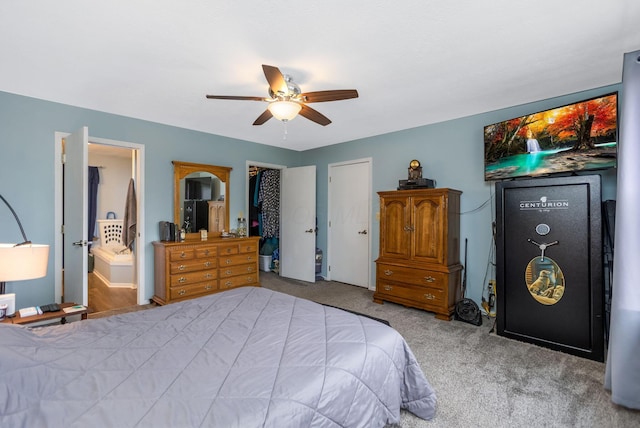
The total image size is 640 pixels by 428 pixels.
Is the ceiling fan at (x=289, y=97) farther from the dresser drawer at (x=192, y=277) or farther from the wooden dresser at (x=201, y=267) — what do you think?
the dresser drawer at (x=192, y=277)

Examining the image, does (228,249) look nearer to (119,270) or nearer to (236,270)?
(236,270)

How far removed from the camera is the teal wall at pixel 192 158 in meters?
2.97

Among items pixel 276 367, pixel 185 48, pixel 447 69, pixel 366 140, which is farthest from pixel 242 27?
pixel 366 140

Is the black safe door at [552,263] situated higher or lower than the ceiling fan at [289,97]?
lower

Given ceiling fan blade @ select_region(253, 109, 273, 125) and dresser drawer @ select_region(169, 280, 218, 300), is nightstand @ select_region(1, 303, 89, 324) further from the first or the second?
ceiling fan blade @ select_region(253, 109, 273, 125)

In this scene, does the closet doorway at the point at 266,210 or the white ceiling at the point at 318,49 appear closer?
the white ceiling at the point at 318,49

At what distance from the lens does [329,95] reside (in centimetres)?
227

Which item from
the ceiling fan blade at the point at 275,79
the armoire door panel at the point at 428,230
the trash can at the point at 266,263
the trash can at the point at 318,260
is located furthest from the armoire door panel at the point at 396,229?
the trash can at the point at 266,263

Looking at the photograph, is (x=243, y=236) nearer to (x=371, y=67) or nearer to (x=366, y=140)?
(x=366, y=140)

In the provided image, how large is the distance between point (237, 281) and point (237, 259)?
12.1 inches

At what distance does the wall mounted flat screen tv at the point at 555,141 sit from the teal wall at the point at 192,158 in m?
0.31

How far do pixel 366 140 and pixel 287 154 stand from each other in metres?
1.54

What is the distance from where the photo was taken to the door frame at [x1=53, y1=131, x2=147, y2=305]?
318cm

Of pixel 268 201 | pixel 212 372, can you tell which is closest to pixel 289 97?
pixel 212 372
